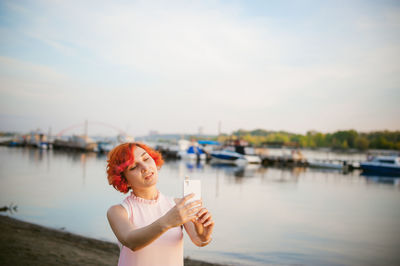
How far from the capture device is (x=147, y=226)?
61.6 inches

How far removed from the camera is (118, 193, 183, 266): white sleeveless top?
1.79m

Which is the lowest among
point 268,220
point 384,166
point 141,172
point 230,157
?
point 268,220

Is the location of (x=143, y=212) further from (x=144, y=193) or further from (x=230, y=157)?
(x=230, y=157)

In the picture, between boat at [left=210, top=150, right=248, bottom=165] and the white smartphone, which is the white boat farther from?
the white smartphone

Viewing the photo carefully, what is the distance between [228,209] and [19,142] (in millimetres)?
100976

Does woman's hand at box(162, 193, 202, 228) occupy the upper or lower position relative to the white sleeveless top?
upper

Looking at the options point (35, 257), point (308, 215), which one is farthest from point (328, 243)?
point (35, 257)

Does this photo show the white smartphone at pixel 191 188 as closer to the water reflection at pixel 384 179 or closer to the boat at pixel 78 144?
the water reflection at pixel 384 179

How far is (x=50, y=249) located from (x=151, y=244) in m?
6.51

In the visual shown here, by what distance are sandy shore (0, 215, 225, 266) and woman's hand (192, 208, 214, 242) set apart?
5.43 meters

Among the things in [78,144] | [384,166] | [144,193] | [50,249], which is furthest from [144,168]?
[78,144]

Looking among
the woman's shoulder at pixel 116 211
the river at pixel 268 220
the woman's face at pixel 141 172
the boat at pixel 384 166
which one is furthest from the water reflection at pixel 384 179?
the woman's shoulder at pixel 116 211

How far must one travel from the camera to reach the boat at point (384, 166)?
45.1 m

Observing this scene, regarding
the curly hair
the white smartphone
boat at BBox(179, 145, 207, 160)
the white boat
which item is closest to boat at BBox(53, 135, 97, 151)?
boat at BBox(179, 145, 207, 160)
